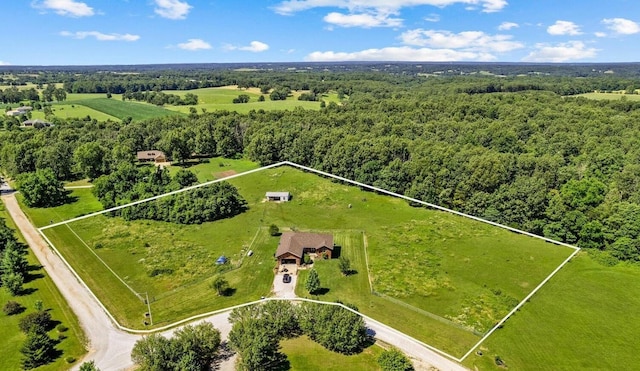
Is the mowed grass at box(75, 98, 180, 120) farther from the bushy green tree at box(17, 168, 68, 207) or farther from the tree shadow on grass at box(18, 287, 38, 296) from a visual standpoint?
the tree shadow on grass at box(18, 287, 38, 296)

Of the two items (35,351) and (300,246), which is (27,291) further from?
(300,246)

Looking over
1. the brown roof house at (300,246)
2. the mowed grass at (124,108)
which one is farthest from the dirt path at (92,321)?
the mowed grass at (124,108)

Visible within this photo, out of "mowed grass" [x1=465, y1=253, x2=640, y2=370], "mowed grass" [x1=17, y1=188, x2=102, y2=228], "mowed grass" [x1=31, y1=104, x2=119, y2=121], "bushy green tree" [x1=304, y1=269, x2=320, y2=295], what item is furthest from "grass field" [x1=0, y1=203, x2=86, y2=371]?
"mowed grass" [x1=31, y1=104, x2=119, y2=121]

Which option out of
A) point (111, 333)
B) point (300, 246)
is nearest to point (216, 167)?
point (111, 333)

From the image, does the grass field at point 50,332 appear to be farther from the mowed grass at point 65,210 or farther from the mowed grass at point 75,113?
the mowed grass at point 75,113

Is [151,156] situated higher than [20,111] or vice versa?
[20,111]

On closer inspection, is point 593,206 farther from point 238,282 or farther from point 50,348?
point 50,348
